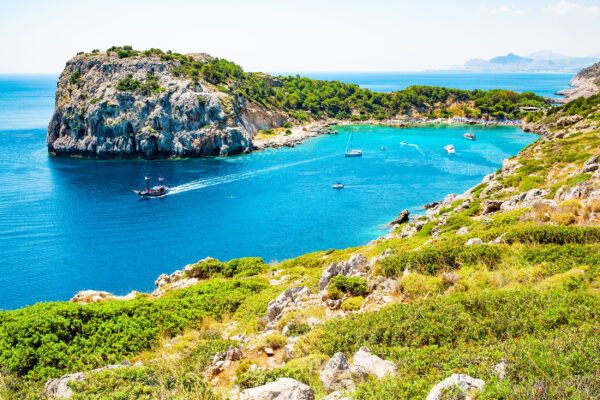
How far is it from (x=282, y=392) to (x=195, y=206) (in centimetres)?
5958

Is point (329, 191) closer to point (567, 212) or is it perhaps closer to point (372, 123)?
point (567, 212)

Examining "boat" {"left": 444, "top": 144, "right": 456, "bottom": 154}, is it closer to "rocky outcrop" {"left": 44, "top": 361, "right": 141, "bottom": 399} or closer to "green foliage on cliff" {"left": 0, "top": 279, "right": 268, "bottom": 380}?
"green foliage on cliff" {"left": 0, "top": 279, "right": 268, "bottom": 380}

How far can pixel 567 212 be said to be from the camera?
Answer: 61.6ft

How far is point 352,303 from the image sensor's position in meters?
14.6

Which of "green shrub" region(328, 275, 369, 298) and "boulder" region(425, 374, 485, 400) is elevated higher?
"boulder" region(425, 374, 485, 400)

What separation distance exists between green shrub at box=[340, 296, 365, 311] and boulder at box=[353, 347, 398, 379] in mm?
5693

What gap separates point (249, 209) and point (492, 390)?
58311 millimetres

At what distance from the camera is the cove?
142 ft

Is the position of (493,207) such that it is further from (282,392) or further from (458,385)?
(282,392)

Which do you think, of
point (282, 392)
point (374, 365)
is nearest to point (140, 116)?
point (282, 392)

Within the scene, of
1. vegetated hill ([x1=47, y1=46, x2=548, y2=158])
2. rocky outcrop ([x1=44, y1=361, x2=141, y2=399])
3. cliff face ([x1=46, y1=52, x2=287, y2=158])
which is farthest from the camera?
vegetated hill ([x1=47, y1=46, x2=548, y2=158])

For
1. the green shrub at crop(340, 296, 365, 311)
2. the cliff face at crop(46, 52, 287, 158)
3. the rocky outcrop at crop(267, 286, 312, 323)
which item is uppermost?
the cliff face at crop(46, 52, 287, 158)

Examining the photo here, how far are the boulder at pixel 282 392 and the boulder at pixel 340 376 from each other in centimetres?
49

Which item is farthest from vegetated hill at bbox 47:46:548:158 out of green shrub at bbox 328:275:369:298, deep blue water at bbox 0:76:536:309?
green shrub at bbox 328:275:369:298
